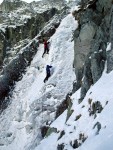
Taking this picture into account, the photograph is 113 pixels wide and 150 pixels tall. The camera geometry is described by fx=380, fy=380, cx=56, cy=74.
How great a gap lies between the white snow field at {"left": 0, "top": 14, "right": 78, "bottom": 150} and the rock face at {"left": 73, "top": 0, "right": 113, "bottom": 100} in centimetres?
342

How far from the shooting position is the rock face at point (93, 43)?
73.3 ft

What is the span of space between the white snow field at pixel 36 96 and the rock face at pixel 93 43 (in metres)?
3.42

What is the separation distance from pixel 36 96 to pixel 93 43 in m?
8.31

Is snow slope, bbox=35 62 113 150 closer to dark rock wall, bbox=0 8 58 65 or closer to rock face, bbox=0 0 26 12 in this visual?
dark rock wall, bbox=0 8 58 65

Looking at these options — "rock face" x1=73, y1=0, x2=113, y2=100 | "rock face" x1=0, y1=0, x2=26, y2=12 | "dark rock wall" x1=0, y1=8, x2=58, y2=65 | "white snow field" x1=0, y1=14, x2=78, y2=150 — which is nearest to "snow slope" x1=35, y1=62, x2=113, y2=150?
"rock face" x1=73, y1=0, x2=113, y2=100

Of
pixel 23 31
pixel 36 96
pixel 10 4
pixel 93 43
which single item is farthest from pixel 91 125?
pixel 10 4

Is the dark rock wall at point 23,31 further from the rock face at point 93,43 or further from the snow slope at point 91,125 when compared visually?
the snow slope at point 91,125

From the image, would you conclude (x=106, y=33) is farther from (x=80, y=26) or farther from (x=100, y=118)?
(x=100, y=118)

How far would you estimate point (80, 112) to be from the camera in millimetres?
20812

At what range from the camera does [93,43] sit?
24.9m

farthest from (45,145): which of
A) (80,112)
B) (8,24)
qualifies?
(8,24)

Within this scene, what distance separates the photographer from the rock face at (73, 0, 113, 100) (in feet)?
73.3

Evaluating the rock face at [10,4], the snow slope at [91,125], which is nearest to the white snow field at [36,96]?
the snow slope at [91,125]

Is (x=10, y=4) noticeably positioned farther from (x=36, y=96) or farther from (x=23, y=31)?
(x=36, y=96)
